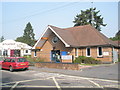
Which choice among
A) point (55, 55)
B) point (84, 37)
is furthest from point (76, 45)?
point (55, 55)

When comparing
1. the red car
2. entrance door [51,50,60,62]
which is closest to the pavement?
the red car

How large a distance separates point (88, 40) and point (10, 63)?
1420cm

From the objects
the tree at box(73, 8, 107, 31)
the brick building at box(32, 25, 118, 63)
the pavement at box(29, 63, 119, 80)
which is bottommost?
the pavement at box(29, 63, 119, 80)

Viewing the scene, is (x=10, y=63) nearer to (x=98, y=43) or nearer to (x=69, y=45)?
→ (x=69, y=45)

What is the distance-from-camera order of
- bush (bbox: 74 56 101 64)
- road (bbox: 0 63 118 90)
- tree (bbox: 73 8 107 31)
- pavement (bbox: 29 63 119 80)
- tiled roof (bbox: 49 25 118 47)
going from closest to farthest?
1. road (bbox: 0 63 118 90)
2. pavement (bbox: 29 63 119 80)
3. bush (bbox: 74 56 101 64)
4. tiled roof (bbox: 49 25 118 47)
5. tree (bbox: 73 8 107 31)

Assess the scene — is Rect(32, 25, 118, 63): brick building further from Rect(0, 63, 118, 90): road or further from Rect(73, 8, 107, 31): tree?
Rect(73, 8, 107, 31): tree

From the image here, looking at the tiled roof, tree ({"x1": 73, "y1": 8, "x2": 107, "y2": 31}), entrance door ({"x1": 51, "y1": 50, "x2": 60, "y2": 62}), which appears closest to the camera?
the tiled roof

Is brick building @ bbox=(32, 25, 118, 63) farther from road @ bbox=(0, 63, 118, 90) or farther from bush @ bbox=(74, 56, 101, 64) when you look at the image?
road @ bbox=(0, 63, 118, 90)

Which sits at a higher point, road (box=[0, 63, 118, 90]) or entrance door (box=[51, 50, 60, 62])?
entrance door (box=[51, 50, 60, 62])

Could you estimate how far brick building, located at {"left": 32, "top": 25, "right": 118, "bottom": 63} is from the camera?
23.2 m

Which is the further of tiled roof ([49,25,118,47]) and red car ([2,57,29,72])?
tiled roof ([49,25,118,47])

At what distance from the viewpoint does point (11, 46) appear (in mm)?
30781

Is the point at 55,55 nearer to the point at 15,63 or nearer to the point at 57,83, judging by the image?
the point at 15,63

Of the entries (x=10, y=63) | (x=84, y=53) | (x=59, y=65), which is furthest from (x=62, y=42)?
(x=10, y=63)
